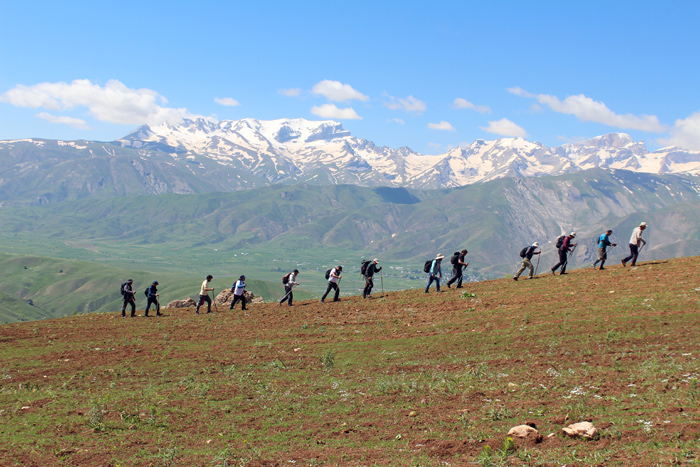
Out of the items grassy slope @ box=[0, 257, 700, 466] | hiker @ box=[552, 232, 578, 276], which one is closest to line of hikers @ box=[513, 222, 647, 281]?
hiker @ box=[552, 232, 578, 276]

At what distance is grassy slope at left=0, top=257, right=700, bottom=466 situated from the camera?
12.2 metres

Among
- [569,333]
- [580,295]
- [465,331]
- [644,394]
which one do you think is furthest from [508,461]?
[580,295]

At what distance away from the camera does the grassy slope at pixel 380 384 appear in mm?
12250

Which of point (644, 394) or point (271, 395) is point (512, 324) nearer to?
point (644, 394)

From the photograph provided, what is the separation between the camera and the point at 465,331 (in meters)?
24.1

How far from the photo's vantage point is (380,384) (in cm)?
1720

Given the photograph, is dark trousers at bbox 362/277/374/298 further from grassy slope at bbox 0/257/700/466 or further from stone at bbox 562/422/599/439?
stone at bbox 562/422/599/439

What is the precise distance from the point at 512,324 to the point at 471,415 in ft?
35.8

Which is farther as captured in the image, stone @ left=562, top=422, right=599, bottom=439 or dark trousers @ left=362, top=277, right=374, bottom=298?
dark trousers @ left=362, top=277, right=374, bottom=298

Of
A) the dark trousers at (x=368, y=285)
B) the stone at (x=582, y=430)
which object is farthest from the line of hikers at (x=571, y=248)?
the stone at (x=582, y=430)

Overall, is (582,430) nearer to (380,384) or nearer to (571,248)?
(380,384)

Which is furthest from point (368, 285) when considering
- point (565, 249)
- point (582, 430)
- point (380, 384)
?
point (582, 430)

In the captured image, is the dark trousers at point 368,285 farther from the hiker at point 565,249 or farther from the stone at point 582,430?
the stone at point 582,430

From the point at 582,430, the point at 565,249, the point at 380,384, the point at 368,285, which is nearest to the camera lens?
the point at 582,430
